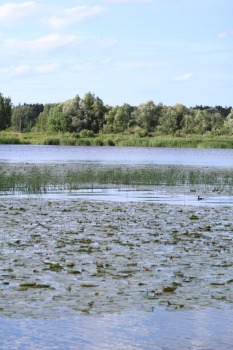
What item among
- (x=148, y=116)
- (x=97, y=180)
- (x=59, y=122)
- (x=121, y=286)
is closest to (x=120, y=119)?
(x=148, y=116)

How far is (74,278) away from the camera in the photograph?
10.4 meters

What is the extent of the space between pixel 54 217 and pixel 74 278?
7434 mm

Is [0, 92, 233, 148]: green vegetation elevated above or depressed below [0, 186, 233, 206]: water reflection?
above

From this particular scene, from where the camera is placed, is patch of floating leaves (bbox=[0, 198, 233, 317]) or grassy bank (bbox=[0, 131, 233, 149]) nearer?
patch of floating leaves (bbox=[0, 198, 233, 317])

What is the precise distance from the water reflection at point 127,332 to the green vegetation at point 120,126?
8295 cm

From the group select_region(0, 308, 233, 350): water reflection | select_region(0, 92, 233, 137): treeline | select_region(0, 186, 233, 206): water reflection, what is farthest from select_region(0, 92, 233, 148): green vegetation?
select_region(0, 308, 233, 350): water reflection

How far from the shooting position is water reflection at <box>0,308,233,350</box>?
744 cm

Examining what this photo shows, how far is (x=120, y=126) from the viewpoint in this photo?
12000 cm

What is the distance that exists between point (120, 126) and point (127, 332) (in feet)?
369

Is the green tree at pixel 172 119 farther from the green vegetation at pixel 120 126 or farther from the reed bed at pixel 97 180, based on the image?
the reed bed at pixel 97 180

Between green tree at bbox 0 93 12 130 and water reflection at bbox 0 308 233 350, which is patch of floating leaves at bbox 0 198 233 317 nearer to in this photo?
water reflection at bbox 0 308 233 350

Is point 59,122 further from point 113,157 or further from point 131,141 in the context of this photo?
point 113,157

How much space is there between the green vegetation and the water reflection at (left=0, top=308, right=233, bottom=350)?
8295cm

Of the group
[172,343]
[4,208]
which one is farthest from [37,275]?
[4,208]
